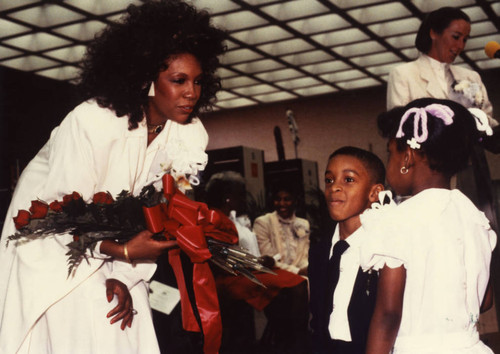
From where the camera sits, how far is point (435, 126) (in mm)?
2029

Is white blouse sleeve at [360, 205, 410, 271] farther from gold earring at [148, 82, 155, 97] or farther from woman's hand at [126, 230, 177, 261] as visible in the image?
gold earring at [148, 82, 155, 97]

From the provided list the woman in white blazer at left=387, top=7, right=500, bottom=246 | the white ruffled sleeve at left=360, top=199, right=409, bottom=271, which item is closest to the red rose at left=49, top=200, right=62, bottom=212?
the white ruffled sleeve at left=360, top=199, right=409, bottom=271

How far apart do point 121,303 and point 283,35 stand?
8.45 meters

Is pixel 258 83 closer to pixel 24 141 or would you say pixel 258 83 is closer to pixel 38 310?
pixel 24 141

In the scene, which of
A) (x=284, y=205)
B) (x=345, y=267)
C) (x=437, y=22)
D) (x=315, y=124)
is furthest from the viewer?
(x=315, y=124)

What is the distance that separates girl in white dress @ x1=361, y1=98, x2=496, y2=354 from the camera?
1835 millimetres

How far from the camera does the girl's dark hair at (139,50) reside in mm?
2072

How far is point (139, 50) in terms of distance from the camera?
2109 millimetres

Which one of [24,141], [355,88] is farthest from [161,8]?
[355,88]

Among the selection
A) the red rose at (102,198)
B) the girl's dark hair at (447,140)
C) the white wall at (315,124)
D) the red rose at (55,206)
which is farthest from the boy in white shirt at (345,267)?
the white wall at (315,124)

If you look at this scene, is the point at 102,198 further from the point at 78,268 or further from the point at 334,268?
the point at 334,268

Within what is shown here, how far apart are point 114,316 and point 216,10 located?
7.28 meters

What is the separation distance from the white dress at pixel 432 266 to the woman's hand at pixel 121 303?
0.74 m

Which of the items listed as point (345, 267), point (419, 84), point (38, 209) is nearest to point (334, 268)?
point (345, 267)
